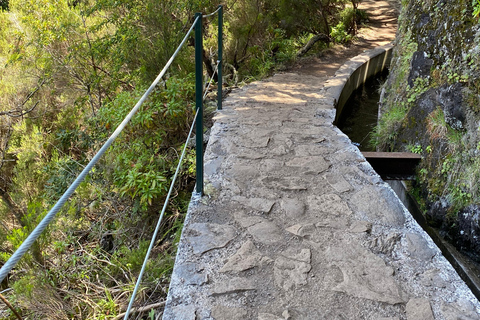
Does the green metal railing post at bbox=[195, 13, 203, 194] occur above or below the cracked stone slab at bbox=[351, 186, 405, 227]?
above

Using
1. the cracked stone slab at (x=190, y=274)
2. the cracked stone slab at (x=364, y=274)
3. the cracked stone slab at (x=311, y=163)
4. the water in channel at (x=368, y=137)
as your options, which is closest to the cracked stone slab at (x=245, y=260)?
the cracked stone slab at (x=190, y=274)

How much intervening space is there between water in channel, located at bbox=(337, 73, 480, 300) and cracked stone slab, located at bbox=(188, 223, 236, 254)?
2.07m

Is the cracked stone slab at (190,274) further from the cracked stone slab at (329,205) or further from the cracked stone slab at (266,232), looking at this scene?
the cracked stone slab at (329,205)

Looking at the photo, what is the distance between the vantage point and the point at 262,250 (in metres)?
2.15

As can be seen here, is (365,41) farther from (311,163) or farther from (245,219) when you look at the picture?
(245,219)

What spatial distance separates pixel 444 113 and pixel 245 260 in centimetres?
275

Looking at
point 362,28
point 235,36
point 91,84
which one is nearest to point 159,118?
point 91,84

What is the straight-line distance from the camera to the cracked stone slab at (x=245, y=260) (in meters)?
2.00

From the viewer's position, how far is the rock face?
129 inches

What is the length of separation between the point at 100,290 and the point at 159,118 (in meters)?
2.14

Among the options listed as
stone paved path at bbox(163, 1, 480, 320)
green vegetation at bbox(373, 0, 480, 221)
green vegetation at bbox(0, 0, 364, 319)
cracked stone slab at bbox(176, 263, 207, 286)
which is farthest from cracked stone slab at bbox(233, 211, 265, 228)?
green vegetation at bbox(373, 0, 480, 221)

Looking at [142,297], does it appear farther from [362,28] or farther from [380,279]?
[362,28]

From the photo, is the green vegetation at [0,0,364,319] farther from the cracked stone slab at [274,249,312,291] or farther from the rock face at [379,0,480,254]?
the rock face at [379,0,480,254]

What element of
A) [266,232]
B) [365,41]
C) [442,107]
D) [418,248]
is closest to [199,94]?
[266,232]
